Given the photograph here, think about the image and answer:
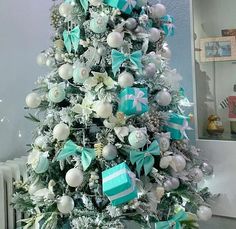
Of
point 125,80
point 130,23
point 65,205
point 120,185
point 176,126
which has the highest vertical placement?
point 130,23

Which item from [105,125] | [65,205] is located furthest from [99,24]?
[65,205]

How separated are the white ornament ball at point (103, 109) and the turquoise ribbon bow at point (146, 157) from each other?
0.20 meters

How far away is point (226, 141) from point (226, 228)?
59cm

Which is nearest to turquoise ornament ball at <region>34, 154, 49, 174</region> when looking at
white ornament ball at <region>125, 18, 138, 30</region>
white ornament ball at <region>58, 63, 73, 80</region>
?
white ornament ball at <region>58, 63, 73, 80</region>

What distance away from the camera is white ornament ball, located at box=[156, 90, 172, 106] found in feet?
5.60

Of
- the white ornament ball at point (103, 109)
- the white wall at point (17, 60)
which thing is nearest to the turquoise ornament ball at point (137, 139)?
the white ornament ball at point (103, 109)

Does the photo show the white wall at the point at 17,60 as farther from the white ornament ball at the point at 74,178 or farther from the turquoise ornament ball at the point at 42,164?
the white ornament ball at the point at 74,178

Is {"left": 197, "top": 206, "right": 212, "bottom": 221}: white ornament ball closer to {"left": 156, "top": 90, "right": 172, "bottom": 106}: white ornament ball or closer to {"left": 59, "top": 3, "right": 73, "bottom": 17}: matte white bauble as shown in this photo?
{"left": 156, "top": 90, "right": 172, "bottom": 106}: white ornament ball

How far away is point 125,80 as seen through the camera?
5.17ft

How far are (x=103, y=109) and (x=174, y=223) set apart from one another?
0.65 m

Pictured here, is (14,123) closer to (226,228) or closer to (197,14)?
(197,14)

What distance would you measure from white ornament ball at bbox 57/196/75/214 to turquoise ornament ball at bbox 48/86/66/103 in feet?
1.45

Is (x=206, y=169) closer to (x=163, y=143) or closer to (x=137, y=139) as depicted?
(x=163, y=143)

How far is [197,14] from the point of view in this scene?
238 centimetres
